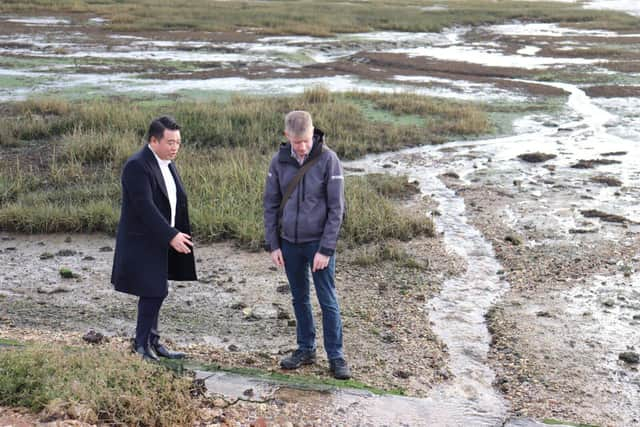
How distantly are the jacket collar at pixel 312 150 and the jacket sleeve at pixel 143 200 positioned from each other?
35.4 inches

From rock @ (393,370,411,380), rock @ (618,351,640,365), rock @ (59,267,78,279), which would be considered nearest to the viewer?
rock @ (393,370,411,380)

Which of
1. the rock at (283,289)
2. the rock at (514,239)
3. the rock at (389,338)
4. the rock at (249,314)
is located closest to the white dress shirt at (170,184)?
the rock at (249,314)

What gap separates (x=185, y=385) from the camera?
16.0 feet

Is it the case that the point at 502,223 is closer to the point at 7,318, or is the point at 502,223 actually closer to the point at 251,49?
Answer: the point at 7,318

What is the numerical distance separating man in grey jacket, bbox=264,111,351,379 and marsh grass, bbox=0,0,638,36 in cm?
3512

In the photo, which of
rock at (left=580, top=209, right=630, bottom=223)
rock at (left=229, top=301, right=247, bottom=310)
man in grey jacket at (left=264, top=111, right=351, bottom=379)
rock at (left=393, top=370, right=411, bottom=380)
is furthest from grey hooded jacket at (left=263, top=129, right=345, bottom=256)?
rock at (left=580, top=209, right=630, bottom=223)

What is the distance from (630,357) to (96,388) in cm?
468

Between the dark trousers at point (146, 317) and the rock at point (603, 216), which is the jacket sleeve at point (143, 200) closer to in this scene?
the dark trousers at point (146, 317)

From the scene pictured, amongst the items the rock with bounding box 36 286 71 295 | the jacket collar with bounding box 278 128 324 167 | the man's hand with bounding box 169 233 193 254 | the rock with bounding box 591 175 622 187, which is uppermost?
the jacket collar with bounding box 278 128 324 167

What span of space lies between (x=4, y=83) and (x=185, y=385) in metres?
20.1

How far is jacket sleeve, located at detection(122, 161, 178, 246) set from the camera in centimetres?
543

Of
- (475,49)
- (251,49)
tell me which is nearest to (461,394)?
(251,49)

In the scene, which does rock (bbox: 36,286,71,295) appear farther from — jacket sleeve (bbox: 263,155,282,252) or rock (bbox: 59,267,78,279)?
jacket sleeve (bbox: 263,155,282,252)

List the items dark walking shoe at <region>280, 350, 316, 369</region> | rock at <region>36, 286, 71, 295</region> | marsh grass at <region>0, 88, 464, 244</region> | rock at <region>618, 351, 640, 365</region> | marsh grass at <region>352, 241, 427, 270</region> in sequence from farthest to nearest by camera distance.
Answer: marsh grass at <region>0, 88, 464, 244</region>, marsh grass at <region>352, 241, 427, 270</region>, rock at <region>36, 286, 71, 295</region>, rock at <region>618, 351, 640, 365</region>, dark walking shoe at <region>280, 350, 316, 369</region>
